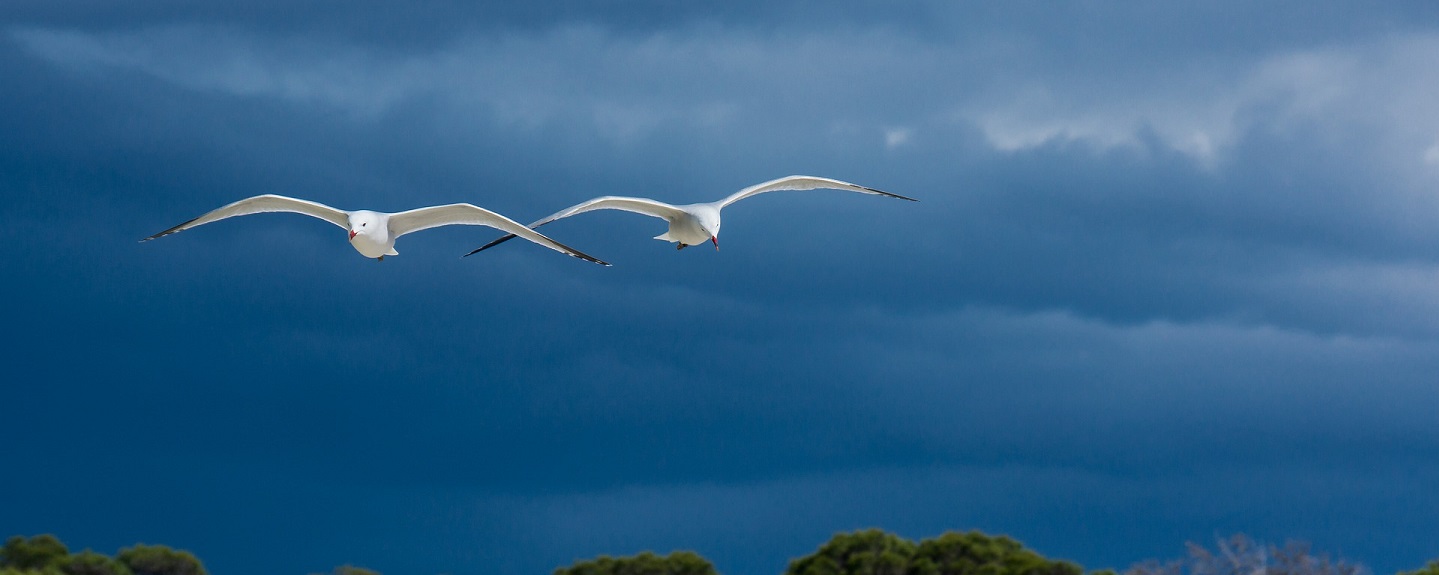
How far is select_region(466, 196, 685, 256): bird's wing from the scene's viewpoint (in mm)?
29672

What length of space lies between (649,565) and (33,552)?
14.3 m

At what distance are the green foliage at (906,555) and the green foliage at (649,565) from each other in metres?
2.25

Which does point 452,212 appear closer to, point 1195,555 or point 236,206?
point 236,206

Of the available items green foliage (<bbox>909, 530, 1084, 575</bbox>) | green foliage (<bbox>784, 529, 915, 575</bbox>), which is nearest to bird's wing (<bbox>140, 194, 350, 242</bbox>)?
green foliage (<bbox>784, 529, 915, 575</bbox>)

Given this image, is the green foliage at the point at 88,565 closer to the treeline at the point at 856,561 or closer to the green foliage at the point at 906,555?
the treeline at the point at 856,561

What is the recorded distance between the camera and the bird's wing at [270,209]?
29375 millimetres

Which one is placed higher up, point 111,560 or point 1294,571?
point 111,560

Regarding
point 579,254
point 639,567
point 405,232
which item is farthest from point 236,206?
point 639,567

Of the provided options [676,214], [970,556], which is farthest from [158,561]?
[970,556]

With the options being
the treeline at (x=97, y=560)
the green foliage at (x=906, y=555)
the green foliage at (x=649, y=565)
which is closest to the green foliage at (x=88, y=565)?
the treeline at (x=97, y=560)

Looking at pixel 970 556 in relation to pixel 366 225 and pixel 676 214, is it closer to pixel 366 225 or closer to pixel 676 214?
pixel 676 214

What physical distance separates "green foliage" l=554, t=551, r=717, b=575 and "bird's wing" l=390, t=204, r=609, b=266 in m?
7.19

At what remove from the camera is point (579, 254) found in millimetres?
29297

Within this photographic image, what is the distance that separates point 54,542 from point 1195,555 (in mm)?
25123
